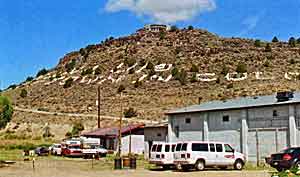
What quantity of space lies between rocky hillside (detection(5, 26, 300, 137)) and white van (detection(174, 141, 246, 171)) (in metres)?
44.8

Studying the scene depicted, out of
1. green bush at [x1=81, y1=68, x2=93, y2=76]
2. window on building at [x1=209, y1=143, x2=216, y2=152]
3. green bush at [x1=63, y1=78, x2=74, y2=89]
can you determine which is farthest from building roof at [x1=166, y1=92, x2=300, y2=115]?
green bush at [x1=81, y1=68, x2=93, y2=76]

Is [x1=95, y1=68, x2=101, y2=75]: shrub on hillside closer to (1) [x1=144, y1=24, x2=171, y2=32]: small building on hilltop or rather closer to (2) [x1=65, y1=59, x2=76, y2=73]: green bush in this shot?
(2) [x1=65, y1=59, x2=76, y2=73]: green bush

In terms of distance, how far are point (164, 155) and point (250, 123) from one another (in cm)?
788

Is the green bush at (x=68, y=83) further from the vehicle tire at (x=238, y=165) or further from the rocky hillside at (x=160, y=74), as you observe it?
the vehicle tire at (x=238, y=165)

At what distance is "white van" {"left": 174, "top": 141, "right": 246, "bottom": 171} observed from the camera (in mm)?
33750

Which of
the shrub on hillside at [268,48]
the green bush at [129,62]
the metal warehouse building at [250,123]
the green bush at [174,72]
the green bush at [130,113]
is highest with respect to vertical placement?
the shrub on hillside at [268,48]

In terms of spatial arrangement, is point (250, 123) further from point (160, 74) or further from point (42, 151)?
point (160, 74)

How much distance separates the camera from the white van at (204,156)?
111 ft

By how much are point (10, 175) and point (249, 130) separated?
58.8ft

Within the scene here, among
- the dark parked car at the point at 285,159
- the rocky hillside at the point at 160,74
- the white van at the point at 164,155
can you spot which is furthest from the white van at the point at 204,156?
the rocky hillside at the point at 160,74

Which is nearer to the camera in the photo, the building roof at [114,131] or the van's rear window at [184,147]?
the van's rear window at [184,147]

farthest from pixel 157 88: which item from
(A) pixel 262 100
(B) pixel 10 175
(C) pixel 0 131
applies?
(B) pixel 10 175

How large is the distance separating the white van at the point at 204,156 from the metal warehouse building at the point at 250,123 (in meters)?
4.42

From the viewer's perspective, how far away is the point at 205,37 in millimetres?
127000
